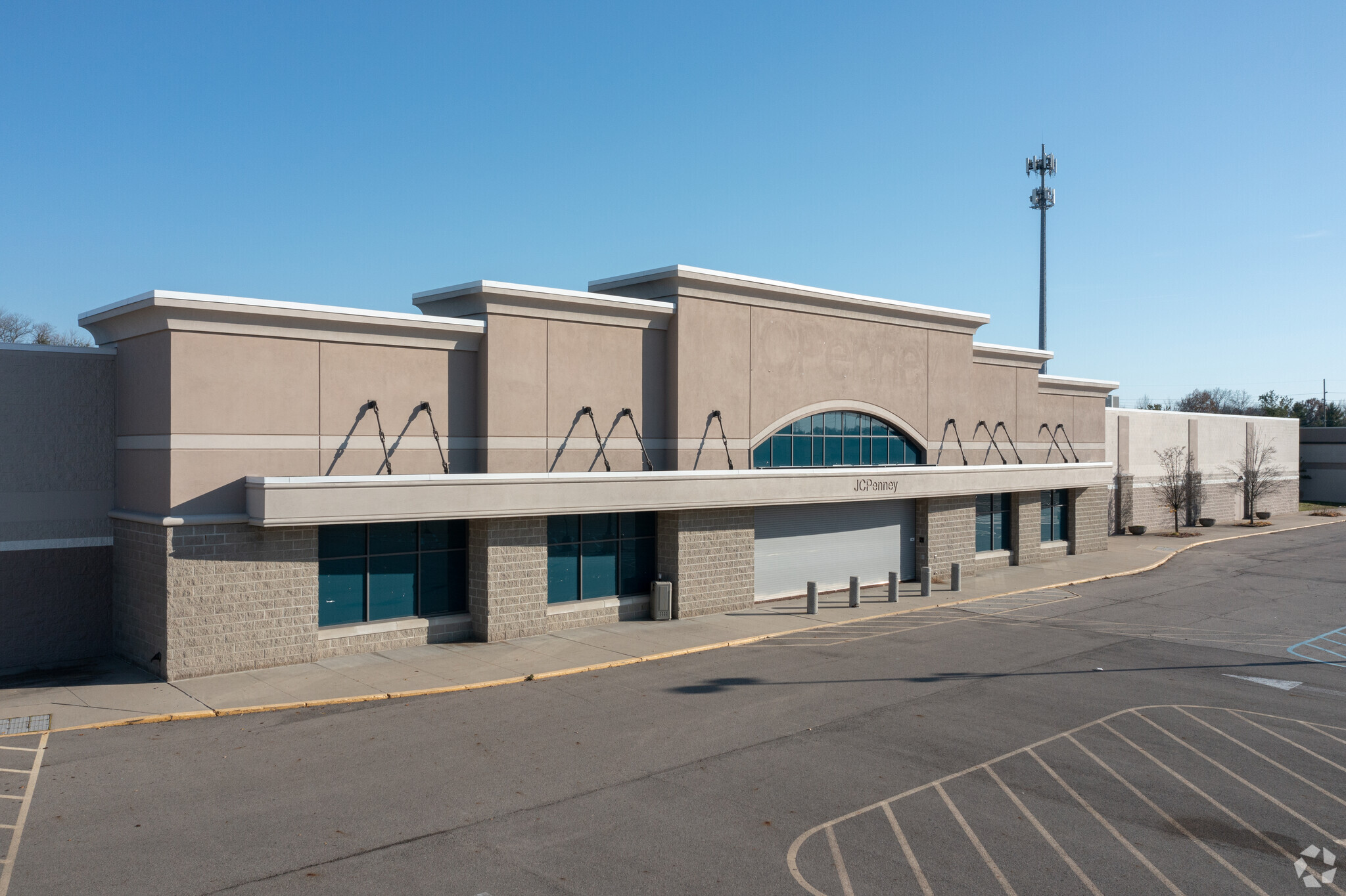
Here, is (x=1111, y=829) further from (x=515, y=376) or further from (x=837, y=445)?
(x=837, y=445)

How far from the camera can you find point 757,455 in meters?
29.3

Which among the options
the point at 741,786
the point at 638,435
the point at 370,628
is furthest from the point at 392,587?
the point at 741,786

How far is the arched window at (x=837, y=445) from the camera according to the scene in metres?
29.9

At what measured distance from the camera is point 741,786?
13570 millimetres

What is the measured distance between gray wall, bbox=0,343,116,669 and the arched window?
695 inches

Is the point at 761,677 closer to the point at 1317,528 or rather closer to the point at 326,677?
the point at 326,677

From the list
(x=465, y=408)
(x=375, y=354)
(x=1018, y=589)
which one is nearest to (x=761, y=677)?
(x=465, y=408)

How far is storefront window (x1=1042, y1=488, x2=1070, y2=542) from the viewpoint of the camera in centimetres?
4116

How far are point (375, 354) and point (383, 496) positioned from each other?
381cm

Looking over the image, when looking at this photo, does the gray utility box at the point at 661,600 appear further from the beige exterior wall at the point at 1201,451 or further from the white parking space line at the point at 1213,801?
the beige exterior wall at the point at 1201,451

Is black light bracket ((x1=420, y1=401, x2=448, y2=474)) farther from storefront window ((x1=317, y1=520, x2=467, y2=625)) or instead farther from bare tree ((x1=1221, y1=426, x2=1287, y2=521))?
bare tree ((x1=1221, y1=426, x2=1287, y2=521))

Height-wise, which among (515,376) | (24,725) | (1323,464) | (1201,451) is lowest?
(24,725)

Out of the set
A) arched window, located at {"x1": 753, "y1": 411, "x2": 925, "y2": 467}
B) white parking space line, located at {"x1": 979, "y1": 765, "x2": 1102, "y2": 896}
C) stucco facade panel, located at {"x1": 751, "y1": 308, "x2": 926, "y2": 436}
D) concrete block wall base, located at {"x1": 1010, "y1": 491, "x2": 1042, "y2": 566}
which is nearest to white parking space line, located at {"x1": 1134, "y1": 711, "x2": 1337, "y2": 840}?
white parking space line, located at {"x1": 979, "y1": 765, "x2": 1102, "y2": 896}

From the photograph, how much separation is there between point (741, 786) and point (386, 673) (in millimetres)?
9634
